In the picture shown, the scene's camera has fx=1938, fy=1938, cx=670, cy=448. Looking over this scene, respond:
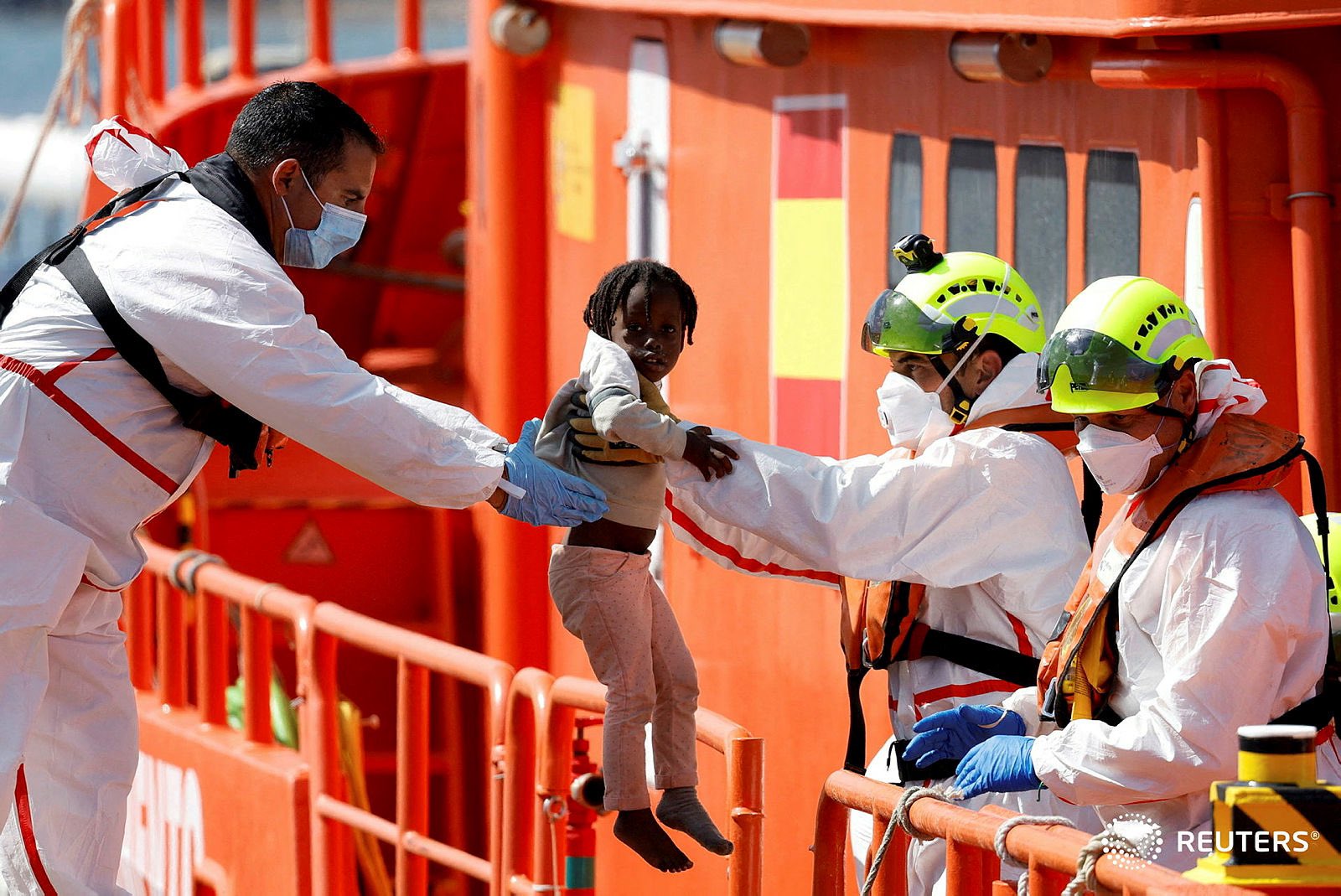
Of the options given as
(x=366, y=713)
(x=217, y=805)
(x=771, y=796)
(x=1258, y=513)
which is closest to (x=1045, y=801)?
(x=1258, y=513)

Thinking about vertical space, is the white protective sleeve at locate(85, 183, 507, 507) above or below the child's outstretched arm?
above

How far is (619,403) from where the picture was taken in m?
3.57

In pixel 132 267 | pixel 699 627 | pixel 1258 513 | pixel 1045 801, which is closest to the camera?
pixel 1258 513

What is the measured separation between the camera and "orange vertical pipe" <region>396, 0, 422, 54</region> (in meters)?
11.1

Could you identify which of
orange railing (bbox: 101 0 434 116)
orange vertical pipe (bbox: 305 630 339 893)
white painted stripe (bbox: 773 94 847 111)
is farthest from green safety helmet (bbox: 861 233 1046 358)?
orange railing (bbox: 101 0 434 116)

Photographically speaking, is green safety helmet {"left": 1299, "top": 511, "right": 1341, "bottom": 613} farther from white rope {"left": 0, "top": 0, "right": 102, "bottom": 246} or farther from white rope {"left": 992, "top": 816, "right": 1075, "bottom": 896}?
white rope {"left": 0, "top": 0, "right": 102, "bottom": 246}

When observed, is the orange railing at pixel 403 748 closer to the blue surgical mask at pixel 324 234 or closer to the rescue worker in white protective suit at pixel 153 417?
the rescue worker in white protective suit at pixel 153 417

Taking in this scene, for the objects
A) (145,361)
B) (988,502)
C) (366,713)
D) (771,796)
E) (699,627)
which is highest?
(145,361)

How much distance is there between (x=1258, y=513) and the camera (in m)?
3.28

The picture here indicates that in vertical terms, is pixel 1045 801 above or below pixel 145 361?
below

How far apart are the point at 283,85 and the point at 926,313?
1.42 metres

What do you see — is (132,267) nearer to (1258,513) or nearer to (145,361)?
(145,361)

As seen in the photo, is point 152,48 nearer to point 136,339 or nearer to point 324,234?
point 324,234

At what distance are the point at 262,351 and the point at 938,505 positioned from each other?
144cm
